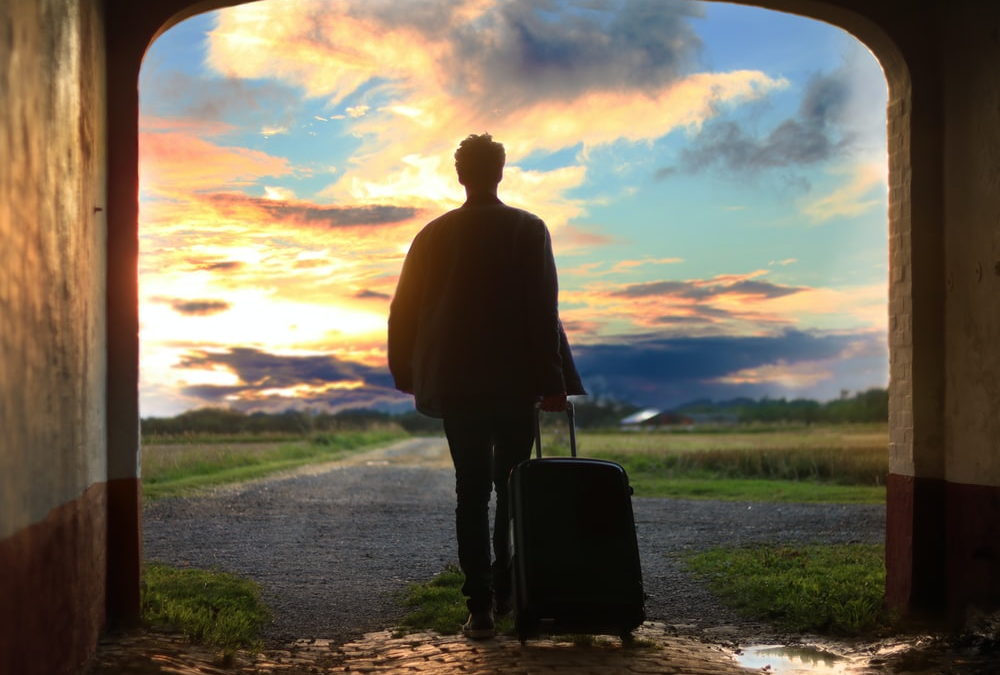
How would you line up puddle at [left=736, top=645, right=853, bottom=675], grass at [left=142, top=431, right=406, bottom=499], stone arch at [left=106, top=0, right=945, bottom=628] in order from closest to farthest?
1. puddle at [left=736, top=645, right=853, bottom=675]
2. stone arch at [left=106, top=0, right=945, bottom=628]
3. grass at [left=142, top=431, right=406, bottom=499]

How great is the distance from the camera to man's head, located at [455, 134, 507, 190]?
5203mm

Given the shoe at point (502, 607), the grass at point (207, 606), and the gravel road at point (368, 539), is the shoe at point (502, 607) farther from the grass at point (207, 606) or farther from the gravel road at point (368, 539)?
the grass at point (207, 606)

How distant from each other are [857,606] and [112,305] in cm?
457

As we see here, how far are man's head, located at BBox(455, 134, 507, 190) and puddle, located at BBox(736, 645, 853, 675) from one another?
270 cm

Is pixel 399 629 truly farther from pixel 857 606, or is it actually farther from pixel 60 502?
pixel 857 606

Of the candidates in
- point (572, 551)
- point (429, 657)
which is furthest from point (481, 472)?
point (429, 657)

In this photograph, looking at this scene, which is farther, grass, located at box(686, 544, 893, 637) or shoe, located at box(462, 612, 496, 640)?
grass, located at box(686, 544, 893, 637)

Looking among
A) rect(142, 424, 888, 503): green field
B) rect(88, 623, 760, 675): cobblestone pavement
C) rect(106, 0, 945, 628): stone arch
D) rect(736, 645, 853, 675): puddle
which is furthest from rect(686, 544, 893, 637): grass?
rect(142, 424, 888, 503): green field

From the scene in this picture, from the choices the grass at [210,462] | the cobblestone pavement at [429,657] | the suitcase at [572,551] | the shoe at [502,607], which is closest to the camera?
the cobblestone pavement at [429,657]

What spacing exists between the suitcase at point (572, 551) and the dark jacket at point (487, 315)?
43 centimetres

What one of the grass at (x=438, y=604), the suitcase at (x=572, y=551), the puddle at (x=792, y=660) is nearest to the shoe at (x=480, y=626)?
the grass at (x=438, y=604)

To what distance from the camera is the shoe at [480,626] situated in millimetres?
5148

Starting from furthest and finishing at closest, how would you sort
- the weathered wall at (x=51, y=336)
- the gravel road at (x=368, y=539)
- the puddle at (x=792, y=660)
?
the gravel road at (x=368, y=539) < the puddle at (x=792, y=660) < the weathered wall at (x=51, y=336)

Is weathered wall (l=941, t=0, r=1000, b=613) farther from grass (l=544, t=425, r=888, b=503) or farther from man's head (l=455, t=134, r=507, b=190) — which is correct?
grass (l=544, t=425, r=888, b=503)
